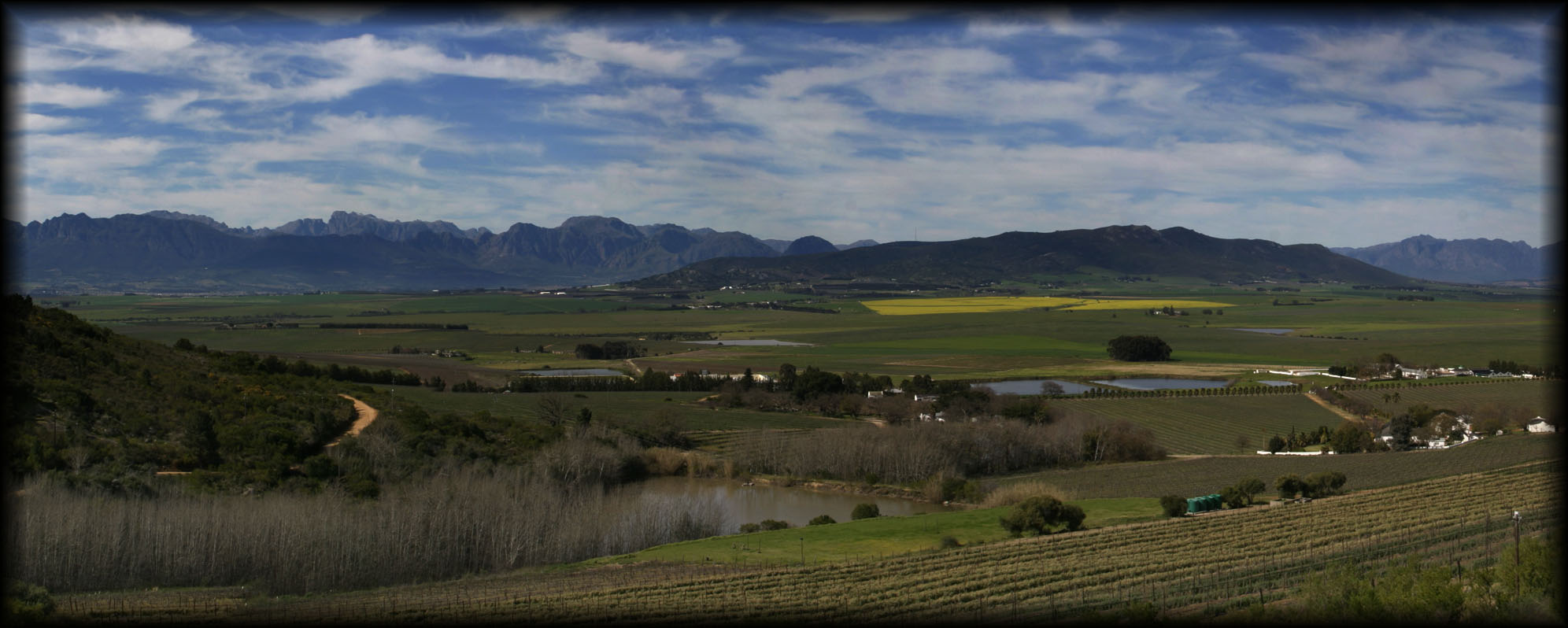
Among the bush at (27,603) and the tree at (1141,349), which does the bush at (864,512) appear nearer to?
the bush at (27,603)

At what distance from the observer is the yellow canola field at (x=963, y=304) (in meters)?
131

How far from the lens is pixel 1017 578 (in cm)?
2006

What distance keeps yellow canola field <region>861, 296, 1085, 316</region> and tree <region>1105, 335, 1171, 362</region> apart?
48.4 meters

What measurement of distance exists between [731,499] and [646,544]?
332 inches

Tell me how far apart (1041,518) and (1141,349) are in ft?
169

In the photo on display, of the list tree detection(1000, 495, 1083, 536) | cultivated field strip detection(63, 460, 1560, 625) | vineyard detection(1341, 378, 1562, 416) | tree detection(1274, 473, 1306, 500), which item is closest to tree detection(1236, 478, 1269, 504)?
tree detection(1274, 473, 1306, 500)

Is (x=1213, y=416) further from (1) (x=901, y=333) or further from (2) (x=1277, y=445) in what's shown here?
(1) (x=901, y=333)

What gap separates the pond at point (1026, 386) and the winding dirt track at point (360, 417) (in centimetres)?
3154

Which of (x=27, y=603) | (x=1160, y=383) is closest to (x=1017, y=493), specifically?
(x=27, y=603)

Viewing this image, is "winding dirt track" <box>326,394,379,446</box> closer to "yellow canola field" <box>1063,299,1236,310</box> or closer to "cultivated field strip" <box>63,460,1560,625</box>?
"cultivated field strip" <box>63,460,1560,625</box>

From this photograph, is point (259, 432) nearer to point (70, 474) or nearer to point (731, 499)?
point (70, 474)

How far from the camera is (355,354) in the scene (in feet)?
230

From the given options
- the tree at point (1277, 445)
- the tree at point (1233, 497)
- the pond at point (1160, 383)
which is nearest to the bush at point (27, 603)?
the tree at point (1233, 497)

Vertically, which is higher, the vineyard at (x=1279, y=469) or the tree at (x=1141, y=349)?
the tree at (x=1141, y=349)
